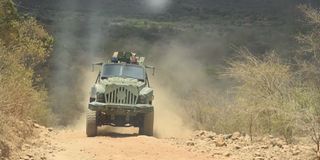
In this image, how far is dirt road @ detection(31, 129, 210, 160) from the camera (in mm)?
12992

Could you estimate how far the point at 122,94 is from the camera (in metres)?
17.8

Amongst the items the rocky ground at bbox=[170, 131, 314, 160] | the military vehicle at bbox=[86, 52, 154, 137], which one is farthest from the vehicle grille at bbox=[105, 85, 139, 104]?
the rocky ground at bbox=[170, 131, 314, 160]

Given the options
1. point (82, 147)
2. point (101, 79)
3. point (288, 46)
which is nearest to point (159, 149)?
point (82, 147)

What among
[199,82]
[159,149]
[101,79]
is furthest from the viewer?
[199,82]

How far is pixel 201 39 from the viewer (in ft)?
229

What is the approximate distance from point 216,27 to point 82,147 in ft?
201

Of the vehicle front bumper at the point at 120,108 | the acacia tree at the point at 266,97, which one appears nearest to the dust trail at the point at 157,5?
the acacia tree at the point at 266,97

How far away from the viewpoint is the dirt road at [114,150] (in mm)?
12992

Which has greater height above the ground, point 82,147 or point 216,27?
point 216,27

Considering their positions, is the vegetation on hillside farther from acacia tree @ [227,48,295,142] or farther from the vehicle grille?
acacia tree @ [227,48,295,142]

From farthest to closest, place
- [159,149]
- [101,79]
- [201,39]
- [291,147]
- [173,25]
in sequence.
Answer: [173,25] < [201,39] < [101,79] < [159,149] < [291,147]

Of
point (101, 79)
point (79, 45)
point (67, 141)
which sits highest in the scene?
point (79, 45)

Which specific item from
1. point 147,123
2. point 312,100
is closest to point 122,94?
point 147,123

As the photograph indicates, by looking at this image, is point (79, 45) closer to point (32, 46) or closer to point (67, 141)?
point (32, 46)
